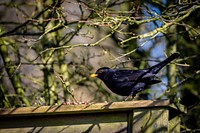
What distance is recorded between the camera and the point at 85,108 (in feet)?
12.7

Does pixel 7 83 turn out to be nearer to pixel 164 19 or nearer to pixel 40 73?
pixel 40 73

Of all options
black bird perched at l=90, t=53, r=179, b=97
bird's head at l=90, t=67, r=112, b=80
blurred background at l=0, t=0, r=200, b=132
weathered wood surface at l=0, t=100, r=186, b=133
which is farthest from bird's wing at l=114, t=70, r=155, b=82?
weathered wood surface at l=0, t=100, r=186, b=133

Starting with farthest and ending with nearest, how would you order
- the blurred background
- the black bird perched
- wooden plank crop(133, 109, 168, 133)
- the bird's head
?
the blurred background, the bird's head, the black bird perched, wooden plank crop(133, 109, 168, 133)

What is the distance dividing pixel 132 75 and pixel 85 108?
4.23ft

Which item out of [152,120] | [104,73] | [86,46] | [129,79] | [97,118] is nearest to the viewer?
[152,120]

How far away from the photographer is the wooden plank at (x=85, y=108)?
12.4 ft

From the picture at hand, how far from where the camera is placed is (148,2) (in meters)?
6.86

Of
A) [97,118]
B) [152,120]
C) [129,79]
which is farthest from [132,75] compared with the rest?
[152,120]

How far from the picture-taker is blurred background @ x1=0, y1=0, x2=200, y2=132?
5520 millimetres

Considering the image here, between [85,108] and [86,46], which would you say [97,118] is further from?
[86,46]

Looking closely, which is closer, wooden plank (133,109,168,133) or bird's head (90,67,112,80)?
wooden plank (133,109,168,133)

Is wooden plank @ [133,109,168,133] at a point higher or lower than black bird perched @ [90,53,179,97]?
lower

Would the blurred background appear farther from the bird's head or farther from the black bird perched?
the black bird perched

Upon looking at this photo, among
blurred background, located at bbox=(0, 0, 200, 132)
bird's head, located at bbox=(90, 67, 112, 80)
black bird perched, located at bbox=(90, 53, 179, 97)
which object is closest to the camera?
black bird perched, located at bbox=(90, 53, 179, 97)
